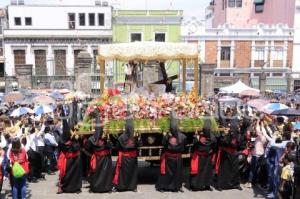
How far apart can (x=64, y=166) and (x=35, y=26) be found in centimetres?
2770

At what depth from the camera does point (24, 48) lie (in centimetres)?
3428

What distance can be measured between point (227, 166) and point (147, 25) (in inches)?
1044

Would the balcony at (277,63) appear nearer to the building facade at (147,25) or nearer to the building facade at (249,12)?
the building facade at (249,12)

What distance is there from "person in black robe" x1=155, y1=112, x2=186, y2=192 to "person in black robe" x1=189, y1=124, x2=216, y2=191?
32 cm

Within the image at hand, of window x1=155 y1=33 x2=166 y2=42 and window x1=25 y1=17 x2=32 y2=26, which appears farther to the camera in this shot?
window x1=155 y1=33 x2=166 y2=42

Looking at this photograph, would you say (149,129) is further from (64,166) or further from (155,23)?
(155,23)

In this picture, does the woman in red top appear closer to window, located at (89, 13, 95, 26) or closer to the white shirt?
the white shirt

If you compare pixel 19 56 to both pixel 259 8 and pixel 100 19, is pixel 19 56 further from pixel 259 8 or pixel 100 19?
pixel 259 8

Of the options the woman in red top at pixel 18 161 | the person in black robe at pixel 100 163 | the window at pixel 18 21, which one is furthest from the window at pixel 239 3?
the woman in red top at pixel 18 161

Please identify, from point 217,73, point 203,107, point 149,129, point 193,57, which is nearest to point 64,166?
point 149,129

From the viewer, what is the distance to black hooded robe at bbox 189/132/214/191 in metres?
9.01

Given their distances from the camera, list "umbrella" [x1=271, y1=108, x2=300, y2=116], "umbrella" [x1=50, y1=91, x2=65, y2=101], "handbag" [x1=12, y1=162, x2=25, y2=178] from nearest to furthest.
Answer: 1. "handbag" [x1=12, y1=162, x2=25, y2=178]
2. "umbrella" [x1=271, y1=108, x2=300, y2=116]
3. "umbrella" [x1=50, y1=91, x2=65, y2=101]

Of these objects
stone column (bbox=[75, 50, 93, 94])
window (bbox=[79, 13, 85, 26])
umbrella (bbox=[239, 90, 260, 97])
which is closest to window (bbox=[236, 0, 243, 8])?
window (bbox=[79, 13, 85, 26])

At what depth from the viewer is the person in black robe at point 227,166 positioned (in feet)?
30.0
